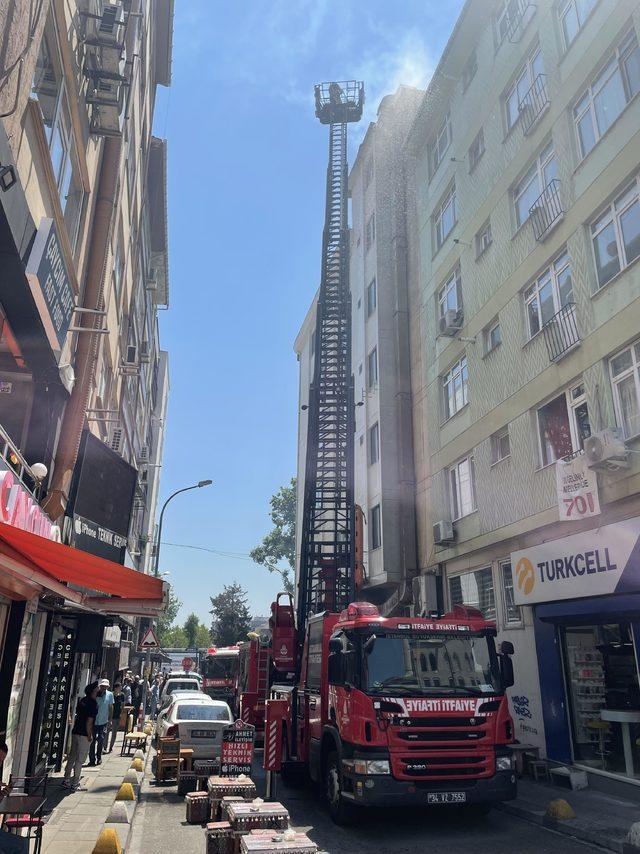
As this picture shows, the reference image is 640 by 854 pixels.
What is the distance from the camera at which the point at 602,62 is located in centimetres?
1370

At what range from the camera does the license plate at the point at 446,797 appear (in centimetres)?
832

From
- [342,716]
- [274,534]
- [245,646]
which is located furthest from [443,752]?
[274,534]

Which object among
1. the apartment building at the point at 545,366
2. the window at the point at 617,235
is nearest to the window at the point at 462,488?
the apartment building at the point at 545,366

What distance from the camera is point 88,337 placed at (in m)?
12.8

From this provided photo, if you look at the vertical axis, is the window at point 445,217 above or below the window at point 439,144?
below

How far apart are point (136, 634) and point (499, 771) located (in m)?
38.8

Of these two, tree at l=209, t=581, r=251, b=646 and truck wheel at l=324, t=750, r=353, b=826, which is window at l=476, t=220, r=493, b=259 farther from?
tree at l=209, t=581, r=251, b=646

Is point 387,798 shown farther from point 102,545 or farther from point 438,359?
point 438,359

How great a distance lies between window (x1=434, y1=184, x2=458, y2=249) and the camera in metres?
21.8

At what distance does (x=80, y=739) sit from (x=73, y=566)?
6.48 meters

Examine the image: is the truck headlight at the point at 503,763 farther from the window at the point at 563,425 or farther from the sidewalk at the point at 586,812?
the window at the point at 563,425

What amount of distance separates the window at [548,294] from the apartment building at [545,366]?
5cm

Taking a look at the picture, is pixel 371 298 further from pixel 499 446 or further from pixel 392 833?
pixel 392 833

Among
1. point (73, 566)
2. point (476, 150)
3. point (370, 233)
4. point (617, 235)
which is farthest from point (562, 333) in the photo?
point (370, 233)
